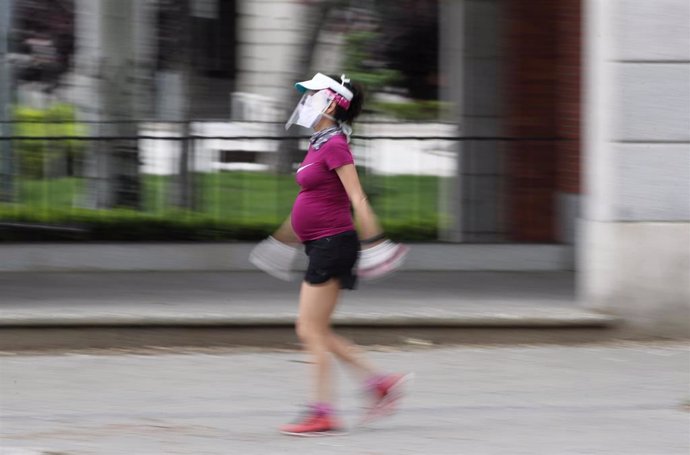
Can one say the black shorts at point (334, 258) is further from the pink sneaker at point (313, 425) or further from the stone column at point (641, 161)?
the stone column at point (641, 161)

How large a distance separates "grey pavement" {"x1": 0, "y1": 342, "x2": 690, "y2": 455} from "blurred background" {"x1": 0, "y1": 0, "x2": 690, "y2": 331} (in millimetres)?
3088

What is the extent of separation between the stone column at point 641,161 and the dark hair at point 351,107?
289 cm

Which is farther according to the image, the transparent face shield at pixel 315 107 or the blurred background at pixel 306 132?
the blurred background at pixel 306 132

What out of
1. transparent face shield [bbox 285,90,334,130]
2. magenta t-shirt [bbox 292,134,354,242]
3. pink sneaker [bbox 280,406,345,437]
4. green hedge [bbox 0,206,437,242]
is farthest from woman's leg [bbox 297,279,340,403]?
green hedge [bbox 0,206,437,242]

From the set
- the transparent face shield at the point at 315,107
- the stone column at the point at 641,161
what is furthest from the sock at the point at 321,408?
the stone column at the point at 641,161

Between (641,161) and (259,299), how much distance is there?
2.95m

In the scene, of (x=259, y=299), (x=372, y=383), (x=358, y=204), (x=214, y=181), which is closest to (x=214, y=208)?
(x=214, y=181)

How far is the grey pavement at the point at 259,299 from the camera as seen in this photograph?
8047 millimetres

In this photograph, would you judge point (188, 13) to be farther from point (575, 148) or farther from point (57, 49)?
point (575, 148)

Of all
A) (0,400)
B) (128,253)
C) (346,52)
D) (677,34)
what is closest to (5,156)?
(128,253)

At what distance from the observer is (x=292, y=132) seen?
36.0ft

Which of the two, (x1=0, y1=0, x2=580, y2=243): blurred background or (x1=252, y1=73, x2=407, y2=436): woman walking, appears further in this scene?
(x1=0, y1=0, x2=580, y2=243): blurred background

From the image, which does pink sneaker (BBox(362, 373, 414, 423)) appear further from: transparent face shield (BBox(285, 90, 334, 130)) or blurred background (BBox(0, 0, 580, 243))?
blurred background (BBox(0, 0, 580, 243))

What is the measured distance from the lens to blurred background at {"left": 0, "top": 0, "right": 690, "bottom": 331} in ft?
35.5
